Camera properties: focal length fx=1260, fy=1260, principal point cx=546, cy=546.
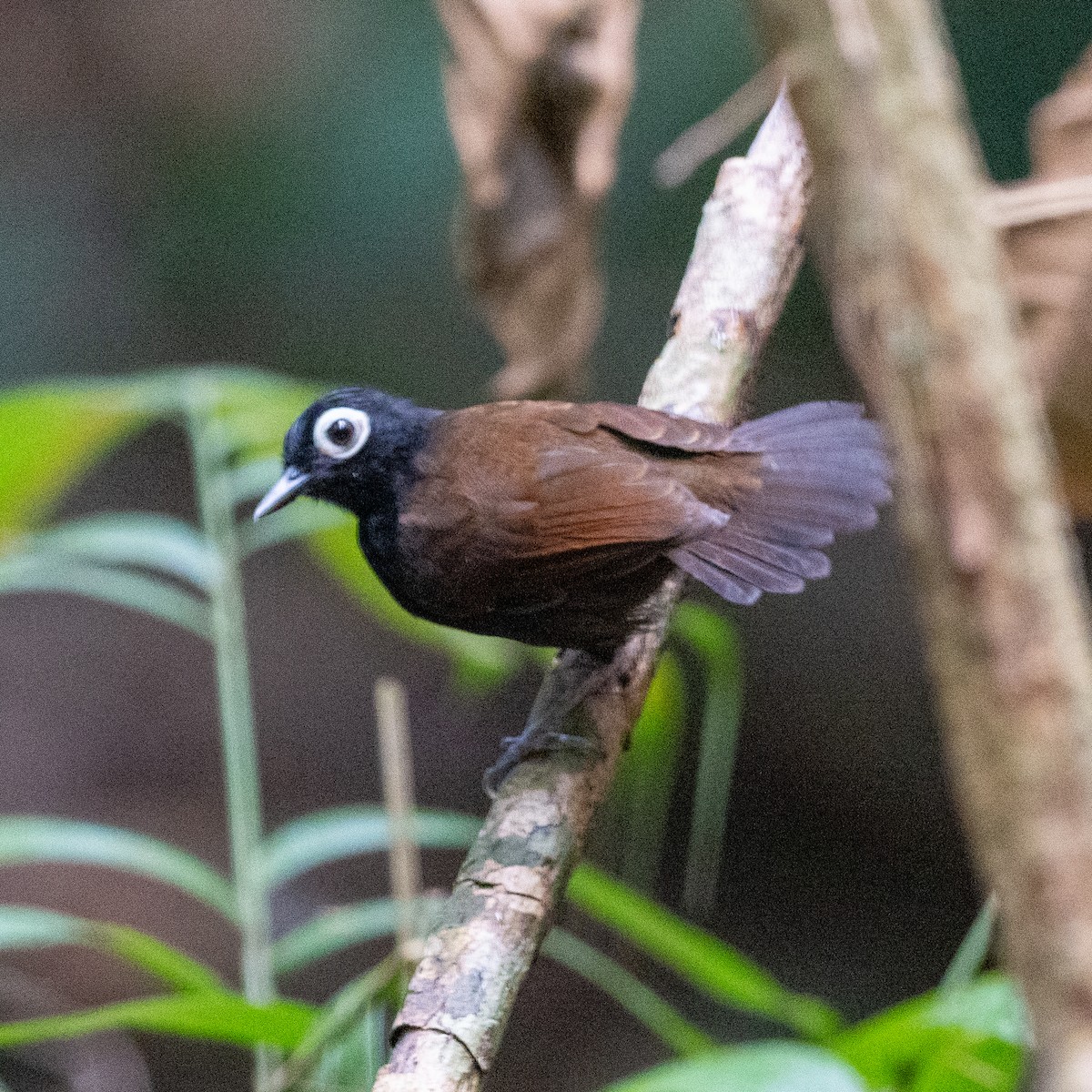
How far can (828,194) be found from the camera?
0.79m

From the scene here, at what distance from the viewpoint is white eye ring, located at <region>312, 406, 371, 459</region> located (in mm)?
2418

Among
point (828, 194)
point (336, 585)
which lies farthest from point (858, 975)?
point (828, 194)

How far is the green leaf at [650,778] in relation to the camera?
9.38 ft

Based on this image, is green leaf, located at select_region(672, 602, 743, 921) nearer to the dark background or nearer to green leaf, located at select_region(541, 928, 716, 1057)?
the dark background

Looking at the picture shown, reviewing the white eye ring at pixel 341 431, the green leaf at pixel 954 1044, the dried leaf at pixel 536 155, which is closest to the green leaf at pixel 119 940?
the white eye ring at pixel 341 431

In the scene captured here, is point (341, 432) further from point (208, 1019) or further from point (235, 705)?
point (208, 1019)

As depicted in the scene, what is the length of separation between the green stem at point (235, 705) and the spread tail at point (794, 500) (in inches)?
36.3

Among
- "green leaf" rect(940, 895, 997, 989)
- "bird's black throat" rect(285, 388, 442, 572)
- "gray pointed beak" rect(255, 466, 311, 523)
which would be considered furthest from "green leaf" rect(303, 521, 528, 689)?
"green leaf" rect(940, 895, 997, 989)

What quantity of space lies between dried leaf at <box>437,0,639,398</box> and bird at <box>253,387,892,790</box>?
0.88 ft

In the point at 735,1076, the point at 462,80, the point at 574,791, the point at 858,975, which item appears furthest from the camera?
the point at 858,975

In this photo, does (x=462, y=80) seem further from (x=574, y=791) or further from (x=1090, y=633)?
(x=1090, y=633)

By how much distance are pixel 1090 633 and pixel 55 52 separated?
5674 millimetres

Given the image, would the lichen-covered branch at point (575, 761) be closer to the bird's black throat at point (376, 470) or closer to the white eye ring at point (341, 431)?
the bird's black throat at point (376, 470)

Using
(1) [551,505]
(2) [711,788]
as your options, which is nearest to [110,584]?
(1) [551,505]
